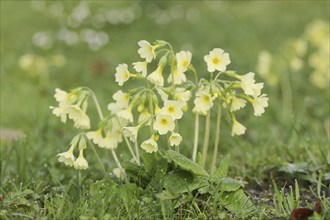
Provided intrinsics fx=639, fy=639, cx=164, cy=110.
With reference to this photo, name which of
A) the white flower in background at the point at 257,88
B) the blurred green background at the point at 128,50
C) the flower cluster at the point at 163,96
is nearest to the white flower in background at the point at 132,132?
the flower cluster at the point at 163,96

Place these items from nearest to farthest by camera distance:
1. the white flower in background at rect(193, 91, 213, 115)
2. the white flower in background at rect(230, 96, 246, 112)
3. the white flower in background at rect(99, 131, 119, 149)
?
1. the white flower in background at rect(193, 91, 213, 115)
2. the white flower in background at rect(230, 96, 246, 112)
3. the white flower in background at rect(99, 131, 119, 149)

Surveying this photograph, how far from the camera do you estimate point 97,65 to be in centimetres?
773

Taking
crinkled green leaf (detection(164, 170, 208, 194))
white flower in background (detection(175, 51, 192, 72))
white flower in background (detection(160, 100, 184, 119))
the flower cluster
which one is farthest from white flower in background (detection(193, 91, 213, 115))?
crinkled green leaf (detection(164, 170, 208, 194))

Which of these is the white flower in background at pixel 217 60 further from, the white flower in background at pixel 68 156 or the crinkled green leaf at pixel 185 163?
the white flower in background at pixel 68 156

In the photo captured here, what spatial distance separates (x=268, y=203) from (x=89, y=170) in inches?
48.1

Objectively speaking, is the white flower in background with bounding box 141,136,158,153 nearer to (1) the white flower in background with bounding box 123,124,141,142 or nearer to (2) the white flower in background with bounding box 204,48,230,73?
(1) the white flower in background with bounding box 123,124,141,142

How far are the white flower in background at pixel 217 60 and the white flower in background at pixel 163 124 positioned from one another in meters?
0.33

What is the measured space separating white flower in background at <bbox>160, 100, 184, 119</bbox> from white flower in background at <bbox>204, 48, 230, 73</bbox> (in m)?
0.25

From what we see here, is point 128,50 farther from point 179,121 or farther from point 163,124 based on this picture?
point 163,124

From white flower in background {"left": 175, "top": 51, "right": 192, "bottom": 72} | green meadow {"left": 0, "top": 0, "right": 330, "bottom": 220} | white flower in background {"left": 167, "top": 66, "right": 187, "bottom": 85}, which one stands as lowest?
green meadow {"left": 0, "top": 0, "right": 330, "bottom": 220}

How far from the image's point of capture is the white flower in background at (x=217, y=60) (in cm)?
303

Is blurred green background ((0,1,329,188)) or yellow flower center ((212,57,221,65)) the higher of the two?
yellow flower center ((212,57,221,65))

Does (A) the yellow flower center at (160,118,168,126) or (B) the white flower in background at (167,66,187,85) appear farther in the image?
(B) the white flower in background at (167,66,187,85)

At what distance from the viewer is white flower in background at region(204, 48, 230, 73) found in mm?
3029
